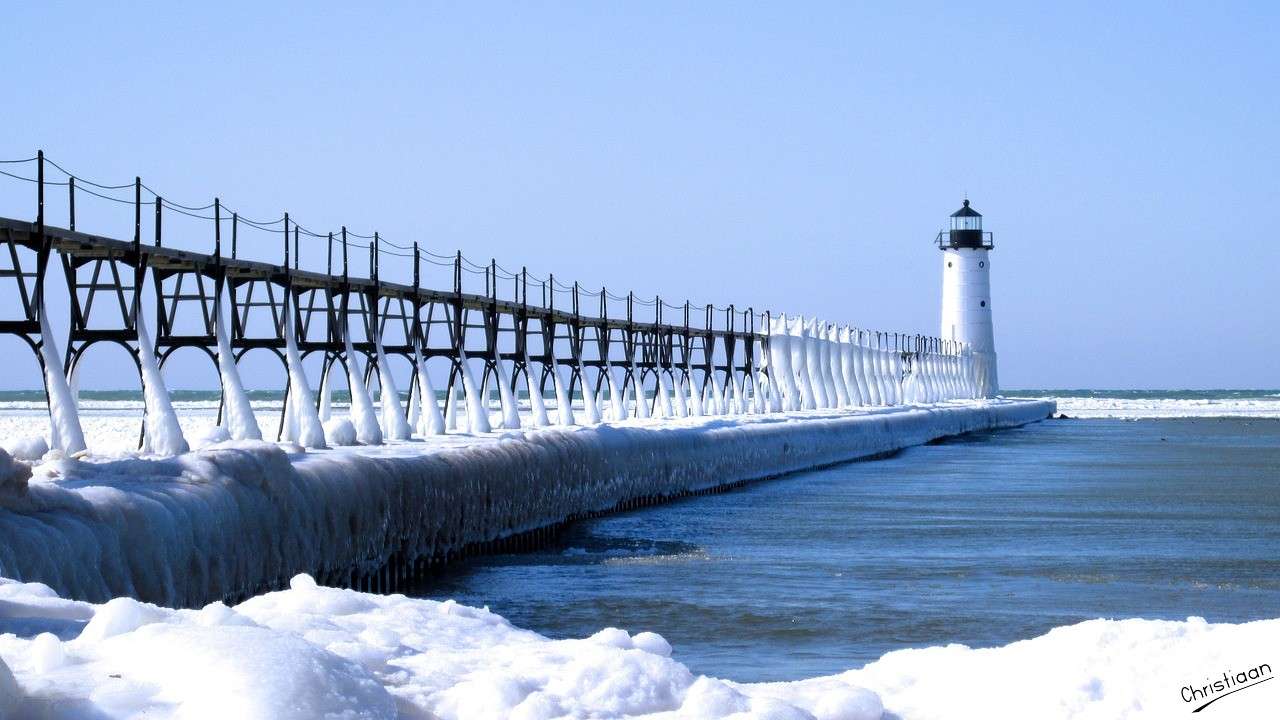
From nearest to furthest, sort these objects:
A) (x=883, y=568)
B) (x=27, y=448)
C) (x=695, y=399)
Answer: (x=27, y=448), (x=883, y=568), (x=695, y=399)

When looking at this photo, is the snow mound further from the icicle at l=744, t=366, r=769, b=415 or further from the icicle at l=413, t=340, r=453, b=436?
the icicle at l=744, t=366, r=769, b=415

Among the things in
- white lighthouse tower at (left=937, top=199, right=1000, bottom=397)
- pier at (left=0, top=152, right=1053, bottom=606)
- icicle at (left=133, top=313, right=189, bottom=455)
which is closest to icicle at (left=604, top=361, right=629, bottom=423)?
pier at (left=0, top=152, right=1053, bottom=606)

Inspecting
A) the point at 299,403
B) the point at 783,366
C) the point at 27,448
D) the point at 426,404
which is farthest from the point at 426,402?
the point at 783,366

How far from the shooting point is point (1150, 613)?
13.3 meters

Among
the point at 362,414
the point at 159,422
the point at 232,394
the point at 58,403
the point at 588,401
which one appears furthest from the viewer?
the point at 588,401

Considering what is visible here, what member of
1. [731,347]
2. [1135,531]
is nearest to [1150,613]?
[1135,531]

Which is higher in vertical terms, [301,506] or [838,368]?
[838,368]

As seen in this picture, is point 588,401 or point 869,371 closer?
point 588,401

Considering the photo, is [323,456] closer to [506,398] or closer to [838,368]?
[506,398]

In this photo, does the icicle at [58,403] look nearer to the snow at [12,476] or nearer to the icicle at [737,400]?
the snow at [12,476]

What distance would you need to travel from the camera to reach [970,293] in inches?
3196

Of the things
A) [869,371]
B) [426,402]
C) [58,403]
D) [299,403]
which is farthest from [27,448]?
[869,371]

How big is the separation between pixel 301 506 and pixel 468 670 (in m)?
7.29

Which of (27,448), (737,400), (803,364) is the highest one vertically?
(803,364)
